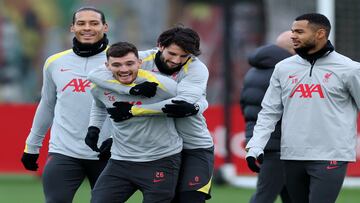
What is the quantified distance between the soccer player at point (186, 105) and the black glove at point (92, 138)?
37 cm

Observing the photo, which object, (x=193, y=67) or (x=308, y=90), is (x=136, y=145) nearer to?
(x=193, y=67)

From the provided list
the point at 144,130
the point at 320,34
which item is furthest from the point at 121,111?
the point at 320,34

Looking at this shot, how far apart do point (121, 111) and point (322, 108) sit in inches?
56.6

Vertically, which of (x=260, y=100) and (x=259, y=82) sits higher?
(x=259, y=82)

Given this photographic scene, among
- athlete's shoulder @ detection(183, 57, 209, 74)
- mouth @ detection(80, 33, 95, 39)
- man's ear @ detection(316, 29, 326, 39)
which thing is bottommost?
athlete's shoulder @ detection(183, 57, 209, 74)

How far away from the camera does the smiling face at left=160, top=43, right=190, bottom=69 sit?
8.28 metres

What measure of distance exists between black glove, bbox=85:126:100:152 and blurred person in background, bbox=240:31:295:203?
6.54ft

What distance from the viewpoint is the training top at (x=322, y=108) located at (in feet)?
27.7

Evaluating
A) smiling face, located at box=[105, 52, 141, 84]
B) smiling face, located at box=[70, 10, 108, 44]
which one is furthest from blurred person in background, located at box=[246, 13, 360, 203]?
smiling face, located at box=[70, 10, 108, 44]

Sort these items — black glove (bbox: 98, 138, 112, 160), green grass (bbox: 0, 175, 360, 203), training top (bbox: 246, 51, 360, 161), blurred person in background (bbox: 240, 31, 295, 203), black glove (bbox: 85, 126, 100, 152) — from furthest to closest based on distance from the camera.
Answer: green grass (bbox: 0, 175, 360, 203) → blurred person in background (bbox: 240, 31, 295, 203) → black glove (bbox: 98, 138, 112, 160) → black glove (bbox: 85, 126, 100, 152) → training top (bbox: 246, 51, 360, 161)

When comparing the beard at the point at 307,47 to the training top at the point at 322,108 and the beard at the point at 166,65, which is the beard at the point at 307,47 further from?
the beard at the point at 166,65

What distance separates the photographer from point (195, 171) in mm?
8688

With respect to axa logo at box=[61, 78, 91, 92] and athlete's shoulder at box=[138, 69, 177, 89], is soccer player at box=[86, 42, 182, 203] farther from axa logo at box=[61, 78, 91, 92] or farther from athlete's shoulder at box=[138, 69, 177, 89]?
axa logo at box=[61, 78, 91, 92]

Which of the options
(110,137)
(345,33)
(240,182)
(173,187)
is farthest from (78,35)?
(345,33)
